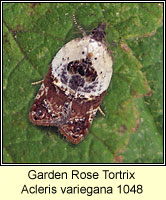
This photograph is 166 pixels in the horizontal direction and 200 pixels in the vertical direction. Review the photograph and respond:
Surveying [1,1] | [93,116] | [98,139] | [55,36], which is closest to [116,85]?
[93,116]

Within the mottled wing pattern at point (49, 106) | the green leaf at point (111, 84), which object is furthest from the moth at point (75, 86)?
the green leaf at point (111, 84)

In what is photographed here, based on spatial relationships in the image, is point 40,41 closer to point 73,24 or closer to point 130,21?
point 73,24

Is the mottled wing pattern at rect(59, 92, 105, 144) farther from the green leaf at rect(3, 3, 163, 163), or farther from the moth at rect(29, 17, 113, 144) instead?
the green leaf at rect(3, 3, 163, 163)

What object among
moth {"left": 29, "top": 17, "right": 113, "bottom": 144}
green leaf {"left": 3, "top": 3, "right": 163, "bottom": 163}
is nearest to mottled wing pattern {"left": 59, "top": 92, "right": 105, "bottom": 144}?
moth {"left": 29, "top": 17, "right": 113, "bottom": 144}

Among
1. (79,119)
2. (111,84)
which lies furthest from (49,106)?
(111,84)

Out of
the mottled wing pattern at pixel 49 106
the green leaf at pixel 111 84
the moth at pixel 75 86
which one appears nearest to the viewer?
the moth at pixel 75 86

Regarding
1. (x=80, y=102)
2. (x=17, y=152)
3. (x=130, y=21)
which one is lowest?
(x=17, y=152)

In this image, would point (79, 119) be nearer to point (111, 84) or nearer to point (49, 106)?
point (49, 106)

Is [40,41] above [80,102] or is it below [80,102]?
above

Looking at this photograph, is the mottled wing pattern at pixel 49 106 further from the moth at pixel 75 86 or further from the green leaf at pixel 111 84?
the green leaf at pixel 111 84
